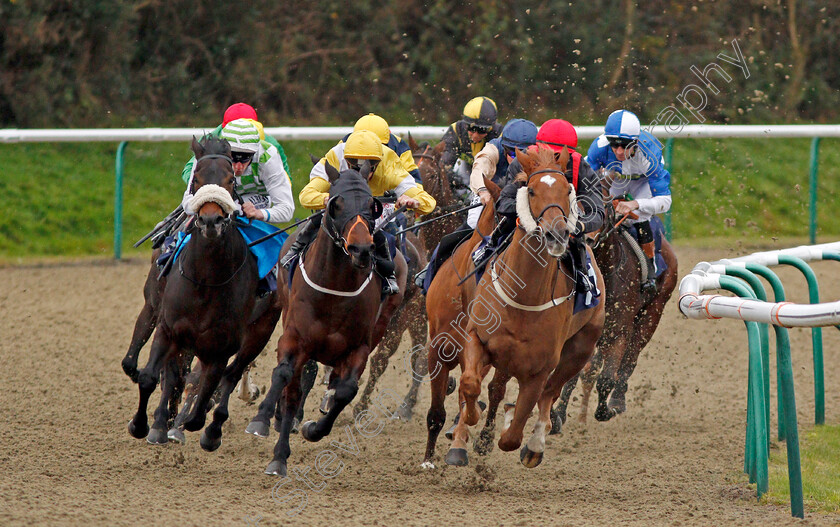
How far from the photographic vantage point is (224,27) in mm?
15523

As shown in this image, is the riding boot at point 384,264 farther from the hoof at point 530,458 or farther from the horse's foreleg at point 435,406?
the hoof at point 530,458

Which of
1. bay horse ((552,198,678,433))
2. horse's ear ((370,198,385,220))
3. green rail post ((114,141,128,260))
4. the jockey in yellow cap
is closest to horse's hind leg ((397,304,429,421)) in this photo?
bay horse ((552,198,678,433))

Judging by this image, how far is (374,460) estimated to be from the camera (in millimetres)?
6191

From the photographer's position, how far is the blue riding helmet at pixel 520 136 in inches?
258

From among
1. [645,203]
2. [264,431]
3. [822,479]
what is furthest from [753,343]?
[264,431]

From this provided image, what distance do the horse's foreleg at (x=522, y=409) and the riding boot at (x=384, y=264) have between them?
0.98m

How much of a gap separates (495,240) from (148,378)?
1899mm

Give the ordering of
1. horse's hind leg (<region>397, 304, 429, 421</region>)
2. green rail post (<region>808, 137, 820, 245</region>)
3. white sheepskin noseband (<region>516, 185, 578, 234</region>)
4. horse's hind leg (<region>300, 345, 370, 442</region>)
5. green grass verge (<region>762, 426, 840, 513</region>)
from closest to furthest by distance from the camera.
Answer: white sheepskin noseband (<region>516, 185, 578, 234</region>) → green grass verge (<region>762, 426, 840, 513</region>) → horse's hind leg (<region>300, 345, 370, 442</region>) → horse's hind leg (<region>397, 304, 429, 421</region>) → green rail post (<region>808, 137, 820, 245</region>)

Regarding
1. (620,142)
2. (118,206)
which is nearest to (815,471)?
(620,142)

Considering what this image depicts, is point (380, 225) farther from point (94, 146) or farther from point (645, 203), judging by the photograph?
point (94, 146)

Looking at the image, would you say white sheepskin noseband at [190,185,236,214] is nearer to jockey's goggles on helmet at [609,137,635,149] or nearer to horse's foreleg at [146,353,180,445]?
horse's foreleg at [146,353,180,445]

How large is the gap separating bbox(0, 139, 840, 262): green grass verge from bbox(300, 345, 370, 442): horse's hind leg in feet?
21.5

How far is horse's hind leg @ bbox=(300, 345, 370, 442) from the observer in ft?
18.4

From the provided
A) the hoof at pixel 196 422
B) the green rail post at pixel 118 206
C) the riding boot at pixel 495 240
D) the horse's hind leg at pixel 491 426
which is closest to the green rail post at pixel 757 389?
the riding boot at pixel 495 240
